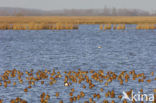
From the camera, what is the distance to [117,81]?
1825 centimetres

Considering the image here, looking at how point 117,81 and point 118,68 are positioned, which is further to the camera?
point 118,68

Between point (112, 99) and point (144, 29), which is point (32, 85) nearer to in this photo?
point (112, 99)

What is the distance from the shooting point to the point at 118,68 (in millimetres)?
22969

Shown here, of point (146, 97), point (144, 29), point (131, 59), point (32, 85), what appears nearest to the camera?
point (146, 97)

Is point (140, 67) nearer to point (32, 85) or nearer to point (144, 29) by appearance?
point (32, 85)

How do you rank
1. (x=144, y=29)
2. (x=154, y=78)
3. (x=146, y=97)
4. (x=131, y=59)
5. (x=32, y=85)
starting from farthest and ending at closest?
(x=144, y=29)
(x=131, y=59)
(x=154, y=78)
(x=32, y=85)
(x=146, y=97)

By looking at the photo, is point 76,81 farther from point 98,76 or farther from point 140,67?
point 140,67

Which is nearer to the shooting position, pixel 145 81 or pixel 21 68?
pixel 145 81

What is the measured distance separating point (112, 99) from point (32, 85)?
4621 mm

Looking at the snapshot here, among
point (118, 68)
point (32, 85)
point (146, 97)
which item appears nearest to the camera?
point (146, 97)

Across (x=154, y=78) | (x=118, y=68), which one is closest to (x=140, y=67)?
(x=118, y=68)

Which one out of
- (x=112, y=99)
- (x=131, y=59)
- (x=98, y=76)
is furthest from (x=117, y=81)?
(x=131, y=59)

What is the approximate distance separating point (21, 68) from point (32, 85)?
5.66m

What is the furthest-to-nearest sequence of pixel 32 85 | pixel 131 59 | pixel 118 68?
1. pixel 131 59
2. pixel 118 68
3. pixel 32 85
